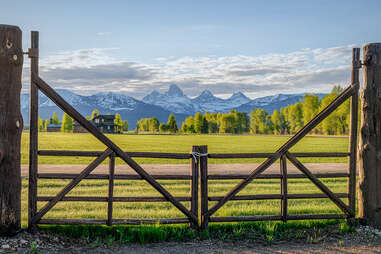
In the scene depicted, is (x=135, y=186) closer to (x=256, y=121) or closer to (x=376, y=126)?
(x=376, y=126)

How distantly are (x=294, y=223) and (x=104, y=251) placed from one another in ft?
13.4

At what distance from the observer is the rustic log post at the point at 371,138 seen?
24.9 ft

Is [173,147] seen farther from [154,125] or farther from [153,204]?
[154,125]

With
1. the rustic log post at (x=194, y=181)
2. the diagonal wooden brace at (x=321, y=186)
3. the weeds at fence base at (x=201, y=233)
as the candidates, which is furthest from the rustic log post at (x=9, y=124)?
the diagonal wooden brace at (x=321, y=186)

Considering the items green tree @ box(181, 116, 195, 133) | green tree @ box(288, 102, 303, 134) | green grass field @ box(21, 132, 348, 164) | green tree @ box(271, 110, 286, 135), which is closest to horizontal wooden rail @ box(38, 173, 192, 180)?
green grass field @ box(21, 132, 348, 164)

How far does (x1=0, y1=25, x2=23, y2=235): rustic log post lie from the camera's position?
6461 mm

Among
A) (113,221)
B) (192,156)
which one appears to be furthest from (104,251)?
(192,156)

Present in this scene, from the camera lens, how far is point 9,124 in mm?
6520

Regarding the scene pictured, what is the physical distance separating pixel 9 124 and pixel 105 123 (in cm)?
13223

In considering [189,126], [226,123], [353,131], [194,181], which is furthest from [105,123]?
[353,131]

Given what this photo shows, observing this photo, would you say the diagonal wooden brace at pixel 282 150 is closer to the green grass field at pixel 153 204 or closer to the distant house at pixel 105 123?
the green grass field at pixel 153 204

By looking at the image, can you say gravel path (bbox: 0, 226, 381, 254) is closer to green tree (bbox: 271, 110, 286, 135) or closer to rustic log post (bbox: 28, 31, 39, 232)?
rustic log post (bbox: 28, 31, 39, 232)

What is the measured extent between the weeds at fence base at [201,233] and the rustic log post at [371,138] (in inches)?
27.3

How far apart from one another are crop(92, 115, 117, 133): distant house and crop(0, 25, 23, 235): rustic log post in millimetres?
127472
